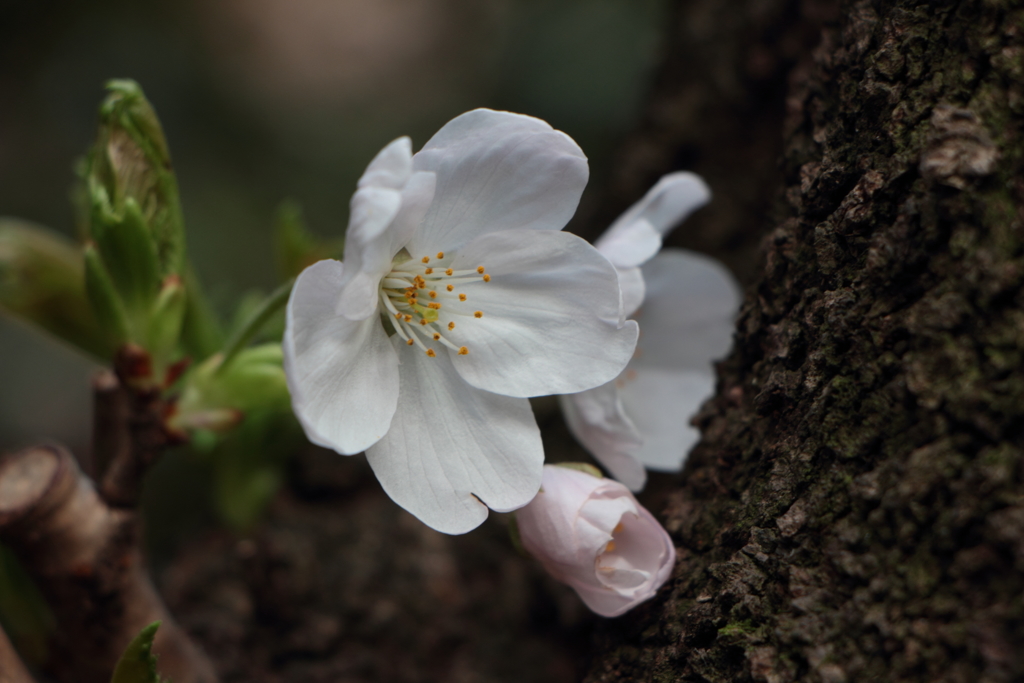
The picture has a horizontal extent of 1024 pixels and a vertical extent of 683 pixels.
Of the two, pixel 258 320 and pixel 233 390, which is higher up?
pixel 258 320

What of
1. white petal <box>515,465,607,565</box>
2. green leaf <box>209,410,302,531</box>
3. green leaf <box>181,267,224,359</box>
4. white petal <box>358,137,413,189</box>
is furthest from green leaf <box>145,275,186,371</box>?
white petal <box>515,465,607,565</box>

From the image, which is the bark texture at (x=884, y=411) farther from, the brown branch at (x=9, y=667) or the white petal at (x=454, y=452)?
the brown branch at (x=9, y=667)

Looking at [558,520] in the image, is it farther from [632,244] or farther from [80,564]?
[80,564]

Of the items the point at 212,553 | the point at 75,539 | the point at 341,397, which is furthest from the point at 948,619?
the point at 212,553

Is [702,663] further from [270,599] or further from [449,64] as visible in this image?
[449,64]

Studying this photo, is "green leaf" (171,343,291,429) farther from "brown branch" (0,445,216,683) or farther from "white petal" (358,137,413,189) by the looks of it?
"white petal" (358,137,413,189)

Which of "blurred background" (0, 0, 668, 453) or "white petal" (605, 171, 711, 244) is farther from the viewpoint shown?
"blurred background" (0, 0, 668, 453)

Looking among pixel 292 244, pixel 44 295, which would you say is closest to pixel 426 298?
pixel 292 244
